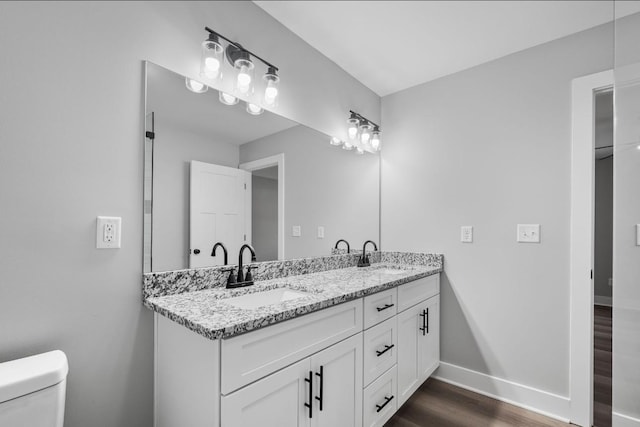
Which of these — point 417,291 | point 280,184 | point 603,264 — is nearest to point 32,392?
point 280,184

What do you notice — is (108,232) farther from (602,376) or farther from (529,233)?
(602,376)

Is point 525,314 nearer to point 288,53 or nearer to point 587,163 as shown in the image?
point 587,163

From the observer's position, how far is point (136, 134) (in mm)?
1234

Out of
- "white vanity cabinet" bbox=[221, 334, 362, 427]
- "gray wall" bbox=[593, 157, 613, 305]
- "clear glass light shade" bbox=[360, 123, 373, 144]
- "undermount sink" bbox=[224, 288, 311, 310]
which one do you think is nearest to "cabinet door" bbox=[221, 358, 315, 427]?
"white vanity cabinet" bbox=[221, 334, 362, 427]

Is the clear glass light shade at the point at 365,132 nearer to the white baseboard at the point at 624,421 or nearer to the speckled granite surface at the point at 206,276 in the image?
A: the speckled granite surface at the point at 206,276

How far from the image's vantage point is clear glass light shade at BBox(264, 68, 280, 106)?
1.67 metres

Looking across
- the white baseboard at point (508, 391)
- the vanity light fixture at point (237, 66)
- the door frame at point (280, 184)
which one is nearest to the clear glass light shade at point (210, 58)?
the vanity light fixture at point (237, 66)

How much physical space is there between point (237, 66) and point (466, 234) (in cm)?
188

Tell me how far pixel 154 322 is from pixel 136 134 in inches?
30.6

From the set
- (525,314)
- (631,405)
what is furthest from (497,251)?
(631,405)

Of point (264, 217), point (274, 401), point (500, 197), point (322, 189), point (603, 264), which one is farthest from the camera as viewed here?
point (603, 264)

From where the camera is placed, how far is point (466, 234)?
222 cm

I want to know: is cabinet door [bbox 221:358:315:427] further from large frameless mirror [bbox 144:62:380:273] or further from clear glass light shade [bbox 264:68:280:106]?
clear glass light shade [bbox 264:68:280:106]

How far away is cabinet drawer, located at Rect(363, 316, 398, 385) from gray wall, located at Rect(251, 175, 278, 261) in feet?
2.28
